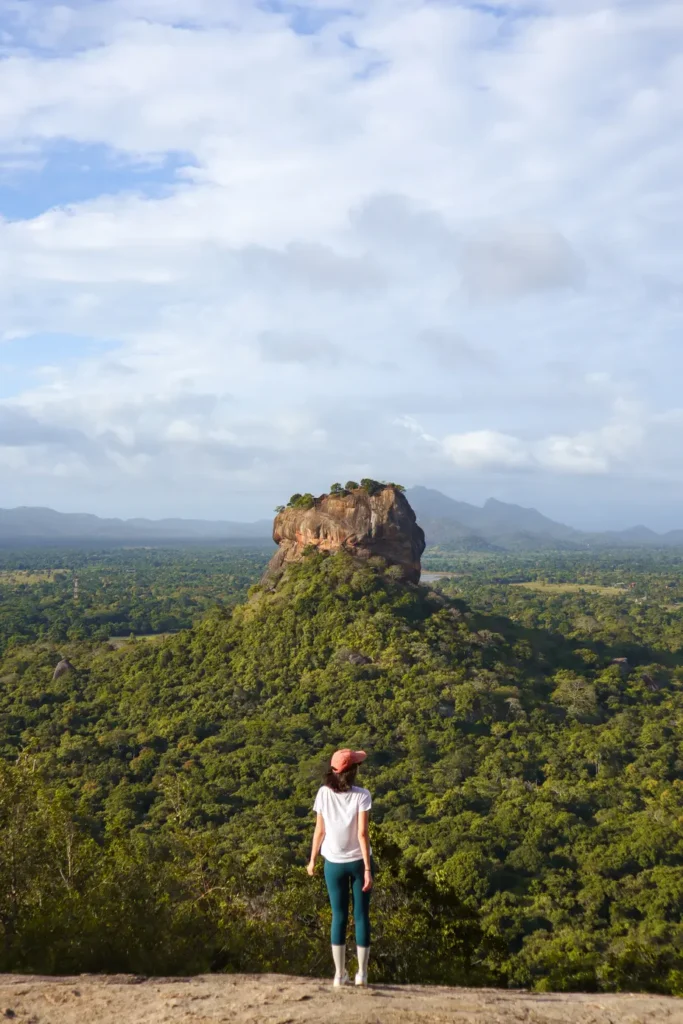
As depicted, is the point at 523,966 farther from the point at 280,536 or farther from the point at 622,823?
the point at 280,536

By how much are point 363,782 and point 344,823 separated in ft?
92.6

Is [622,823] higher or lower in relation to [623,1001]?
lower

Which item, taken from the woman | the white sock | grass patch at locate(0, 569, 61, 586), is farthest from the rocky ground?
grass patch at locate(0, 569, 61, 586)

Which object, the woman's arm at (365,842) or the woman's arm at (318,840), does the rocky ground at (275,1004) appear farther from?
the woman's arm at (318,840)

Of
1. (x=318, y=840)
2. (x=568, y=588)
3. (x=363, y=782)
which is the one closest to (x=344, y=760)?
(x=318, y=840)

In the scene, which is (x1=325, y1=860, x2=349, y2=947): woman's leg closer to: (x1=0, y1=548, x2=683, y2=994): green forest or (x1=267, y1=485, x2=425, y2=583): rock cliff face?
(x1=0, y1=548, x2=683, y2=994): green forest

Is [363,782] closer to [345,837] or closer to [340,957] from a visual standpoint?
[340,957]

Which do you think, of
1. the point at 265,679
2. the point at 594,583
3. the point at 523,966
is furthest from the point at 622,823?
the point at 594,583

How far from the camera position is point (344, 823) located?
7387 mm

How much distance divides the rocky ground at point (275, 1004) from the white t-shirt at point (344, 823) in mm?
1477

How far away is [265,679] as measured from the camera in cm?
4350

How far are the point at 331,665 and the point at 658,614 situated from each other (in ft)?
223

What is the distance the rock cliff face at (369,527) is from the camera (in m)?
50.7

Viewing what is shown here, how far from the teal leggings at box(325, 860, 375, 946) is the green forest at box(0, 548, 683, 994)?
11.0 feet
